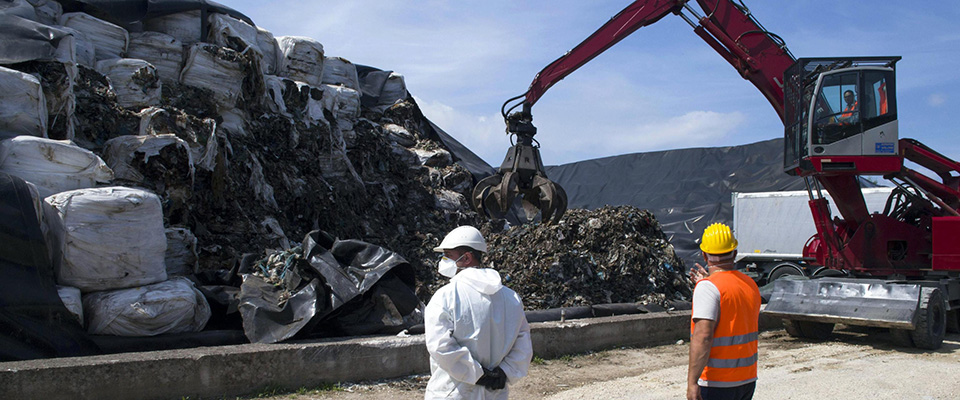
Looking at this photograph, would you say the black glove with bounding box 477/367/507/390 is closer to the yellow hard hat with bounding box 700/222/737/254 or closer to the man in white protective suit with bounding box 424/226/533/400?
the man in white protective suit with bounding box 424/226/533/400

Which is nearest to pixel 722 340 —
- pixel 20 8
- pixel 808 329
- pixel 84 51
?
pixel 808 329

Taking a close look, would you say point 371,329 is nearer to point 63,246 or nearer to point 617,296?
point 63,246

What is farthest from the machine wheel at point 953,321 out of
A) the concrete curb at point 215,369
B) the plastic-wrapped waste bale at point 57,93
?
the plastic-wrapped waste bale at point 57,93

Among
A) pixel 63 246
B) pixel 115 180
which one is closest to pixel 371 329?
pixel 63 246

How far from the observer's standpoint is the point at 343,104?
10.2 meters

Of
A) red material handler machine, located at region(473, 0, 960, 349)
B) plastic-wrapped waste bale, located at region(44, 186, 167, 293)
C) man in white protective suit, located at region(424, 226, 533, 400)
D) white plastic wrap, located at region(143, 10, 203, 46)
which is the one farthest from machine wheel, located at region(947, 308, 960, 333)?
white plastic wrap, located at region(143, 10, 203, 46)

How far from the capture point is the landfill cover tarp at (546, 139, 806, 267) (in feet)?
50.2

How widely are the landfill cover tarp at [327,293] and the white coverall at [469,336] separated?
2345 mm

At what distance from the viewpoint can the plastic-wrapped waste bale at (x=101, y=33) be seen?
686 centimetres

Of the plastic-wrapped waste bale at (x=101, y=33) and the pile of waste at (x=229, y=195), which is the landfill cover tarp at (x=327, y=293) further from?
the plastic-wrapped waste bale at (x=101, y=33)

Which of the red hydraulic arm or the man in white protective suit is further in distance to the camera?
the red hydraulic arm

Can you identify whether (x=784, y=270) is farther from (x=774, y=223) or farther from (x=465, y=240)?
(x=465, y=240)

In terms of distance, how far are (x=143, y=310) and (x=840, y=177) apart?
6850 mm

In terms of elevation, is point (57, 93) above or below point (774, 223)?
above
